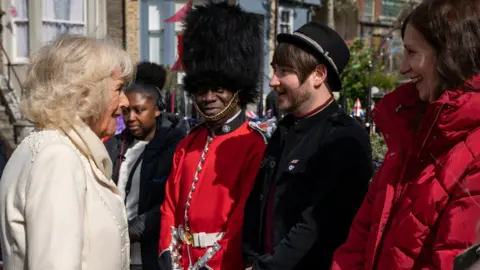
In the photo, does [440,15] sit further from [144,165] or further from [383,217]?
[144,165]

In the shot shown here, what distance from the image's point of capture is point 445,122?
2293 mm

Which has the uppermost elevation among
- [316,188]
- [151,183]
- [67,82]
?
[67,82]

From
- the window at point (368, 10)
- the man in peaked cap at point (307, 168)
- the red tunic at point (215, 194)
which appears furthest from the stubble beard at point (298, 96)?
the window at point (368, 10)

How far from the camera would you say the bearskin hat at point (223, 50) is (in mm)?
4156

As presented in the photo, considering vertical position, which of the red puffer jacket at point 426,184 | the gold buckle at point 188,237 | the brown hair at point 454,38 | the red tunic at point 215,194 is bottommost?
the gold buckle at point 188,237

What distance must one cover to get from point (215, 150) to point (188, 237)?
516mm

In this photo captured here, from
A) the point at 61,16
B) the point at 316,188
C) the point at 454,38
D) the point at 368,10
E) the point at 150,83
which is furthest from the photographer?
the point at 368,10

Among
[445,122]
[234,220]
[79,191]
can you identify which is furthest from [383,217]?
[234,220]

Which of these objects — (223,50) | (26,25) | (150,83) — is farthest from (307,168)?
(26,25)

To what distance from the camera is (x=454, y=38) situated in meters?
2.33

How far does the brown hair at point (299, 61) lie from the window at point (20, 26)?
1169cm

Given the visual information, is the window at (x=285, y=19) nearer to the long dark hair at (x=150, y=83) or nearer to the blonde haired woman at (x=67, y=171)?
the long dark hair at (x=150, y=83)

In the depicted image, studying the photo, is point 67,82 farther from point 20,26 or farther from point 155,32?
point 155,32

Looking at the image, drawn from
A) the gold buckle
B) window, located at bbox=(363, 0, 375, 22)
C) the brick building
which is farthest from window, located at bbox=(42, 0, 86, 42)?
window, located at bbox=(363, 0, 375, 22)
